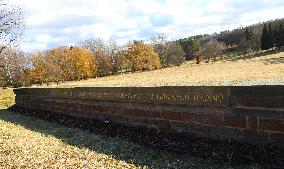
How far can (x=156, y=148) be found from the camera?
5.88 m

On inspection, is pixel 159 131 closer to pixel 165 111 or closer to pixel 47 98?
pixel 165 111

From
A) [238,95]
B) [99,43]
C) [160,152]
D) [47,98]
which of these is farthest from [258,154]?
[99,43]

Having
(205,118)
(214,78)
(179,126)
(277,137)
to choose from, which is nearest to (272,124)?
(277,137)

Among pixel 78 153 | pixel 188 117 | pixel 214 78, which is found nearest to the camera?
pixel 188 117

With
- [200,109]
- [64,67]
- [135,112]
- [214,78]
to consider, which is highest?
[64,67]

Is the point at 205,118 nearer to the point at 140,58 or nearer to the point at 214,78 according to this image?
the point at 214,78

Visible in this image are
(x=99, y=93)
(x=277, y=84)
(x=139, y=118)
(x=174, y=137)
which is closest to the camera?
(x=277, y=84)

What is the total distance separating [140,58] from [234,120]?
87345 mm

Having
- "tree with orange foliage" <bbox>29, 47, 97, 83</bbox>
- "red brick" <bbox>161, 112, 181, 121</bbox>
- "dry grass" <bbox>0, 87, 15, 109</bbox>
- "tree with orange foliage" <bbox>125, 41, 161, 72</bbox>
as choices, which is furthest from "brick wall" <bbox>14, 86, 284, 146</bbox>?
"tree with orange foliage" <bbox>125, 41, 161, 72</bbox>

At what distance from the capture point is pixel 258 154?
4.64m

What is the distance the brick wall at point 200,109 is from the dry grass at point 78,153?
566 mm

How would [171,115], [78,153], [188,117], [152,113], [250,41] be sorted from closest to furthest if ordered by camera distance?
[188,117] → [78,153] → [171,115] → [152,113] → [250,41]

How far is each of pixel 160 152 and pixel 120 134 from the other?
5.41ft

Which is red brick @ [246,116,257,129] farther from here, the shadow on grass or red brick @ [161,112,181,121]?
red brick @ [161,112,181,121]
